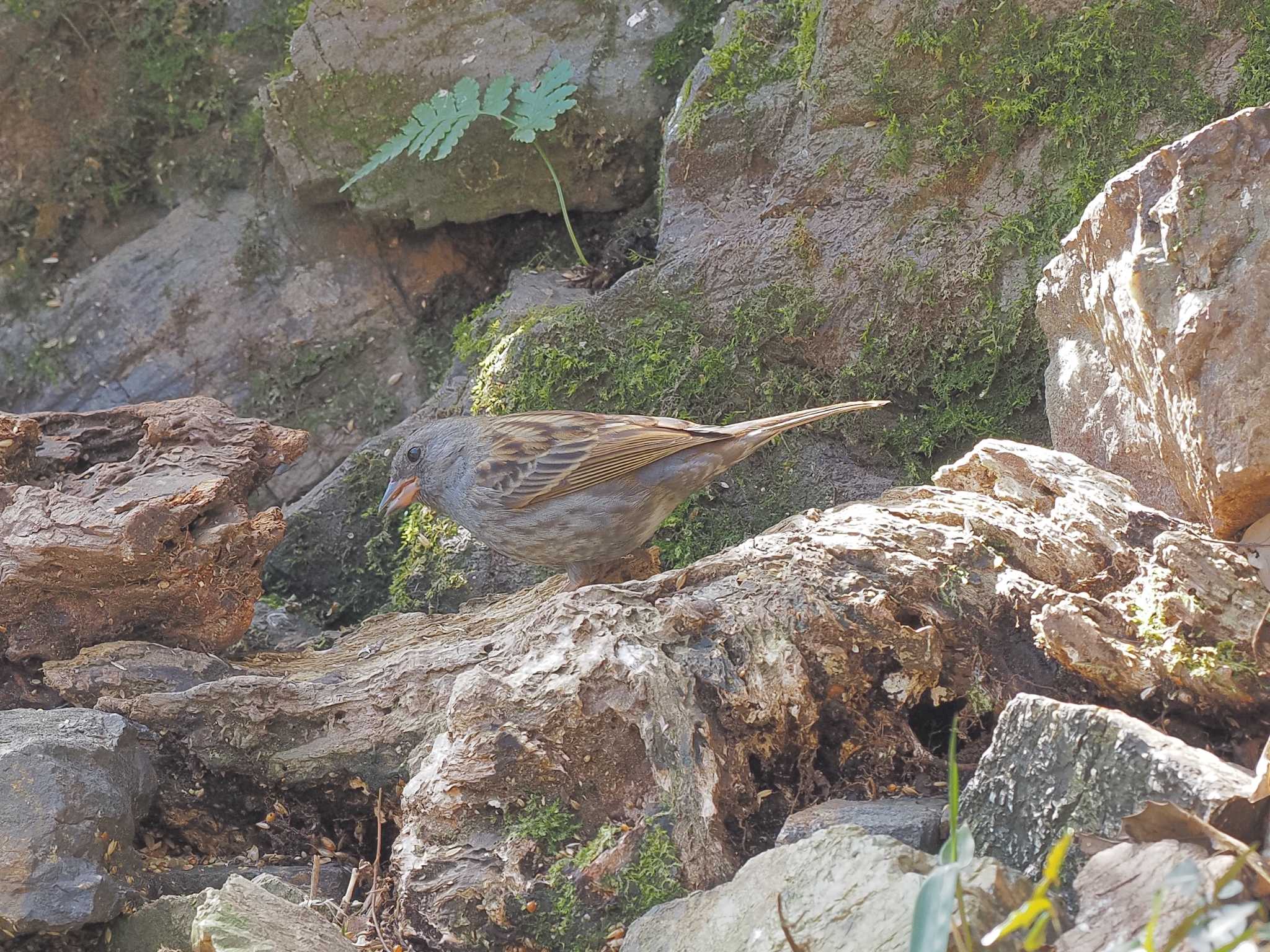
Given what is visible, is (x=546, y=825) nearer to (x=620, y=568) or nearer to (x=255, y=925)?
(x=255, y=925)

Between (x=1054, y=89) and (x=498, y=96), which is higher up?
A: (x=498, y=96)

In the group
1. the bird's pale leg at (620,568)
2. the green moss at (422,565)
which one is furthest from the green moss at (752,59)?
the green moss at (422,565)

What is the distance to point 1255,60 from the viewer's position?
179 inches

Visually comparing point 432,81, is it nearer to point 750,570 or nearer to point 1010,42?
point 1010,42

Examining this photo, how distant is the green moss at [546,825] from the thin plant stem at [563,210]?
10.4 feet

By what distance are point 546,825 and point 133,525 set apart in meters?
1.81

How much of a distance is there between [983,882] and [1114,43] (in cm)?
387

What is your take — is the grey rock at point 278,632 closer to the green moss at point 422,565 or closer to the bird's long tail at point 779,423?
the green moss at point 422,565

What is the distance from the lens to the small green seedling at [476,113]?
561 cm

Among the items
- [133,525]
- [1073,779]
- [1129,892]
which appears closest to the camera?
[1129,892]

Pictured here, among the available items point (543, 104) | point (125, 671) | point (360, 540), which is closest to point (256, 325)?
point (360, 540)

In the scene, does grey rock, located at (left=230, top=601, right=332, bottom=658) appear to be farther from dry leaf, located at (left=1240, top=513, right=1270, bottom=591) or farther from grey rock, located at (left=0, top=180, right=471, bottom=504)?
dry leaf, located at (left=1240, top=513, right=1270, bottom=591)

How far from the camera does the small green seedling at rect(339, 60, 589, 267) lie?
561 centimetres

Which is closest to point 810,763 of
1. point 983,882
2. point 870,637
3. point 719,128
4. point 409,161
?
point 870,637
